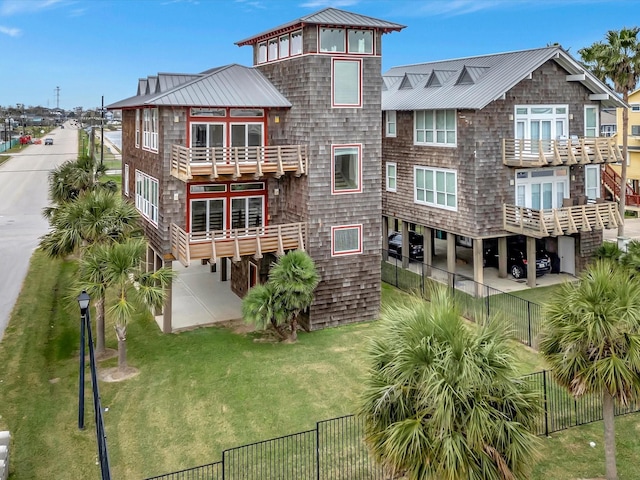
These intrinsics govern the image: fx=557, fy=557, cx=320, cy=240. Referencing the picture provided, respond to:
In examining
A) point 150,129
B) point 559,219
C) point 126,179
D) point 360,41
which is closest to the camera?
point 360,41

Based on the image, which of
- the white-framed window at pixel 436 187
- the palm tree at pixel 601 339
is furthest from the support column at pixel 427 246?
the palm tree at pixel 601 339

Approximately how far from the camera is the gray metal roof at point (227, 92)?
19995mm

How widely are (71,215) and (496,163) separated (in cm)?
1763

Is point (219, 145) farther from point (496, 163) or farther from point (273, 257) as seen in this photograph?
point (496, 163)

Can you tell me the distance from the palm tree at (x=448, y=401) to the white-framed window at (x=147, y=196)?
1531 cm

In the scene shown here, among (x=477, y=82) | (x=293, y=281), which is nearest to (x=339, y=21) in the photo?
(x=477, y=82)

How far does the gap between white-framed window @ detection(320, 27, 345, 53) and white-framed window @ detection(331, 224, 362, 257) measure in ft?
21.6

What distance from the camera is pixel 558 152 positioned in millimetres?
24672

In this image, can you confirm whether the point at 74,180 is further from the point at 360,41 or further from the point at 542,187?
the point at 542,187

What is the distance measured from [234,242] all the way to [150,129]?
6711 millimetres

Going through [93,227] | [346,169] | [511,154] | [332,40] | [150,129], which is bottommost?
[93,227]

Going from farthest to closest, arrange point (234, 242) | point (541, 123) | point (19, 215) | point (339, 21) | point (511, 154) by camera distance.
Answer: point (19, 215), point (541, 123), point (511, 154), point (339, 21), point (234, 242)

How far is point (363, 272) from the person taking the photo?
21906 millimetres

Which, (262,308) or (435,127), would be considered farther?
(435,127)
